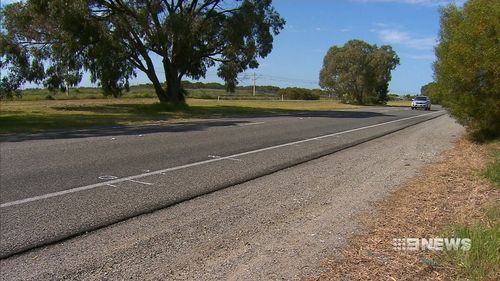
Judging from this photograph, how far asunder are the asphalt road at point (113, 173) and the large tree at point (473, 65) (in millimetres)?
3373

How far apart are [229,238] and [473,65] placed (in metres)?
10.3

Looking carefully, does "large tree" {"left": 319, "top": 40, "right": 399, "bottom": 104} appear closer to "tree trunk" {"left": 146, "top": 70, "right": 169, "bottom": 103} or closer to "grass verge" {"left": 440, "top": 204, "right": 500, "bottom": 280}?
"tree trunk" {"left": 146, "top": 70, "right": 169, "bottom": 103}

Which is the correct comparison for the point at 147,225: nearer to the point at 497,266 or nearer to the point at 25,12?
the point at 497,266

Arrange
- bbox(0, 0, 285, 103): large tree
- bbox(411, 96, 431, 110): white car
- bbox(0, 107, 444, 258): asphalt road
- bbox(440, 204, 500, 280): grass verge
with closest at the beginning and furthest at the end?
bbox(440, 204, 500, 280): grass verge < bbox(0, 107, 444, 258): asphalt road < bbox(0, 0, 285, 103): large tree < bbox(411, 96, 431, 110): white car

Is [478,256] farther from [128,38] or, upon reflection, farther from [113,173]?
[128,38]

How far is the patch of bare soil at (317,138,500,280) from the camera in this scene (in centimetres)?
425

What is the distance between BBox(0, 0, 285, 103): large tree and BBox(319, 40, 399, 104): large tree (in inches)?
1652

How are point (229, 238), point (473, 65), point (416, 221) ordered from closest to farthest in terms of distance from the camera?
point (229, 238), point (416, 221), point (473, 65)

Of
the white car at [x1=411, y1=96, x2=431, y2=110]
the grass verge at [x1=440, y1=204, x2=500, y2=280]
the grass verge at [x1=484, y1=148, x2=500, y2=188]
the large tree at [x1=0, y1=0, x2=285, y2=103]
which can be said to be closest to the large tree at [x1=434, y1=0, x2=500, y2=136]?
the grass verge at [x1=484, y1=148, x2=500, y2=188]

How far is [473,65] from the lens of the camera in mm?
12836

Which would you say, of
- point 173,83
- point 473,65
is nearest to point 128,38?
point 173,83

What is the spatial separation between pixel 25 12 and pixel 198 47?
12.1 metres

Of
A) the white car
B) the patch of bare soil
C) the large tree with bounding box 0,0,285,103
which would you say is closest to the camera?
the patch of bare soil

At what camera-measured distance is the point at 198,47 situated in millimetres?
36812
